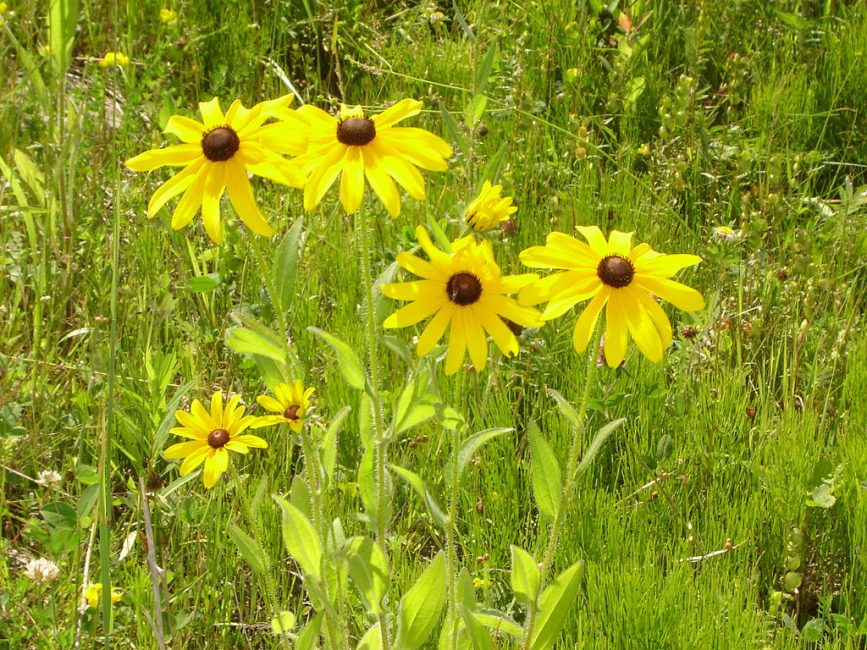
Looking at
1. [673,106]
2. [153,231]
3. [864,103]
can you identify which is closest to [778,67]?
[864,103]

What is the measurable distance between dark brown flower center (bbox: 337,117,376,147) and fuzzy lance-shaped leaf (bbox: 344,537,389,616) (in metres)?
0.57

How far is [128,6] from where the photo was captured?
11.8 ft

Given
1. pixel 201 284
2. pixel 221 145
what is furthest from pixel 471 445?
pixel 201 284

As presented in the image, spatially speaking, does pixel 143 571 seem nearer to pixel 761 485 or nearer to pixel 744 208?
pixel 761 485

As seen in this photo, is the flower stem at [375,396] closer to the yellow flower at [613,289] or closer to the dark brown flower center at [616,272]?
the yellow flower at [613,289]

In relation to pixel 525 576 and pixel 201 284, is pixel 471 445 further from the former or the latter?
pixel 201 284

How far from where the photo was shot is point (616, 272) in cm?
131

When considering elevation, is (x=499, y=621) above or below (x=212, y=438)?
below

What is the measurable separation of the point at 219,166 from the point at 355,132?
19cm

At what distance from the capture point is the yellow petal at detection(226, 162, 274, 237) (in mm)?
1242

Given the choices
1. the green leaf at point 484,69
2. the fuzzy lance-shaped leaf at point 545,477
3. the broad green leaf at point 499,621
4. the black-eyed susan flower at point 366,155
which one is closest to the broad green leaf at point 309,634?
the broad green leaf at point 499,621

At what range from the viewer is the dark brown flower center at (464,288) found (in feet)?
4.33

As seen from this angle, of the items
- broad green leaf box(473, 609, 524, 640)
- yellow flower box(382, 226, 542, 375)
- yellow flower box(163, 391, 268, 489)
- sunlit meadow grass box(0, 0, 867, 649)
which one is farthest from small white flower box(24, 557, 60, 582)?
yellow flower box(382, 226, 542, 375)

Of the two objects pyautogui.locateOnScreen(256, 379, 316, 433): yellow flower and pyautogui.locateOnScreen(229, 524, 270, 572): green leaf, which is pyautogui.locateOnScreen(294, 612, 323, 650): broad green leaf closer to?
pyautogui.locateOnScreen(229, 524, 270, 572): green leaf
